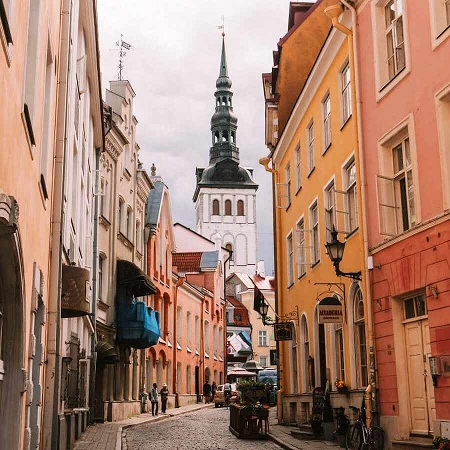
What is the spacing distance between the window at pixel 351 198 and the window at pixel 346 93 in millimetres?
1192

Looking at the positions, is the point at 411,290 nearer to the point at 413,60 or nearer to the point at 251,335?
the point at 413,60

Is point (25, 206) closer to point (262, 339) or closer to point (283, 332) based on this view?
point (283, 332)

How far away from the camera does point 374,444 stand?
12969mm

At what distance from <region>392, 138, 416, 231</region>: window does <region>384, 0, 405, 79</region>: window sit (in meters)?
1.47

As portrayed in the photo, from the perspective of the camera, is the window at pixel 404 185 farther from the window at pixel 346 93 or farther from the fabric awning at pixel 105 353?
the fabric awning at pixel 105 353

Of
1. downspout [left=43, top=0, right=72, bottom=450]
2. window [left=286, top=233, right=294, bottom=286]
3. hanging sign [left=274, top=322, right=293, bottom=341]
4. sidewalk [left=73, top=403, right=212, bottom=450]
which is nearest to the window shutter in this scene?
downspout [left=43, top=0, right=72, bottom=450]

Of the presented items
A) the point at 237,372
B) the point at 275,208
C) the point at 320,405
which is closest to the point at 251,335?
the point at 237,372

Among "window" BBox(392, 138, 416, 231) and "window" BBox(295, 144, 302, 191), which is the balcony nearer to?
"window" BBox(392, 138, 416, 231)

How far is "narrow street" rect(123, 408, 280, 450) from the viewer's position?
16531 mm

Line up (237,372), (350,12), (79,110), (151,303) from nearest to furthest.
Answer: (350,12) → (79,110) → (151,303) → (237,372)

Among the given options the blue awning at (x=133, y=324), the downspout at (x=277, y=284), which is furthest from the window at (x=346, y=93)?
the blue awning at (x=133, y=324)

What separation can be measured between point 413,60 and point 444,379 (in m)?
5.43

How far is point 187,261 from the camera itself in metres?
53.8

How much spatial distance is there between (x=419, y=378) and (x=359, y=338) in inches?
137
